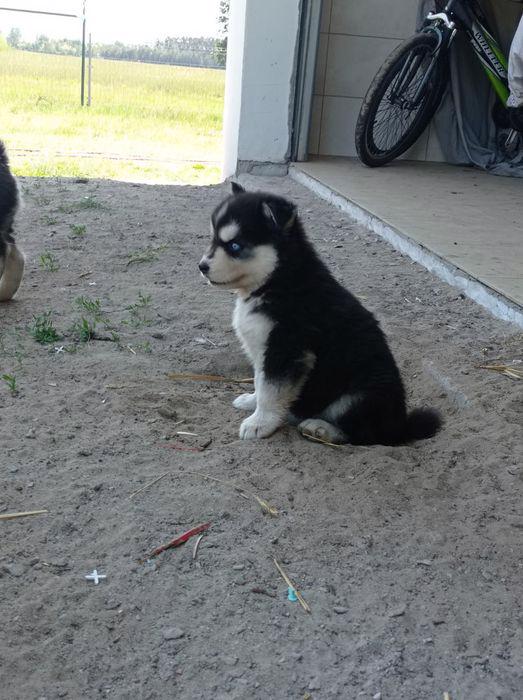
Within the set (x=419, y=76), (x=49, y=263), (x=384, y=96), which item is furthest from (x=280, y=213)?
(x=419, y=76)

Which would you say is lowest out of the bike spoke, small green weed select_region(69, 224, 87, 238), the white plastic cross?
the white plastic cross

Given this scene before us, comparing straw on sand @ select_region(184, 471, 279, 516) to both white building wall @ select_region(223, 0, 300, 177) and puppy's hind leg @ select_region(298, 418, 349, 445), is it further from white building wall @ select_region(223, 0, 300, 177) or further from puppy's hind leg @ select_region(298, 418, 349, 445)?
white building wall @ select_region(223, 0, 300, 177)

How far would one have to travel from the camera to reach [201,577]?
7.84 feet

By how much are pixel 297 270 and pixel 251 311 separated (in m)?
0.27

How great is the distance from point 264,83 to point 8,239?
5.26 m

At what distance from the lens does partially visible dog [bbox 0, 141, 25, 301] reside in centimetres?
460

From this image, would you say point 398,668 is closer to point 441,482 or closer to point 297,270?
point 441,482

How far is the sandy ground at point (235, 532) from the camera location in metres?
2.06

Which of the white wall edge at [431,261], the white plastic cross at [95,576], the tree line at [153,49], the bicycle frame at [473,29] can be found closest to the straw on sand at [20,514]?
the white plastic cross at [95,576]

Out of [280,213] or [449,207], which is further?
[449,207]

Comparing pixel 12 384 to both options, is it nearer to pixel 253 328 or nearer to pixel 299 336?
pixel 253 328

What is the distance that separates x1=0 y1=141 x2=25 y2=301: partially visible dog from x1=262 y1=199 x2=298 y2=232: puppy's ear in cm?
210

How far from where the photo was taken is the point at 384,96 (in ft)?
28.0

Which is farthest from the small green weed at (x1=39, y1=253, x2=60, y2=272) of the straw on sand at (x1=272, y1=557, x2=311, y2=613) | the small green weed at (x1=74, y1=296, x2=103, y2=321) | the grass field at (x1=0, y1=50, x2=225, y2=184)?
the grass field at (x1=0, y1=50, x2=225, y2=184)
